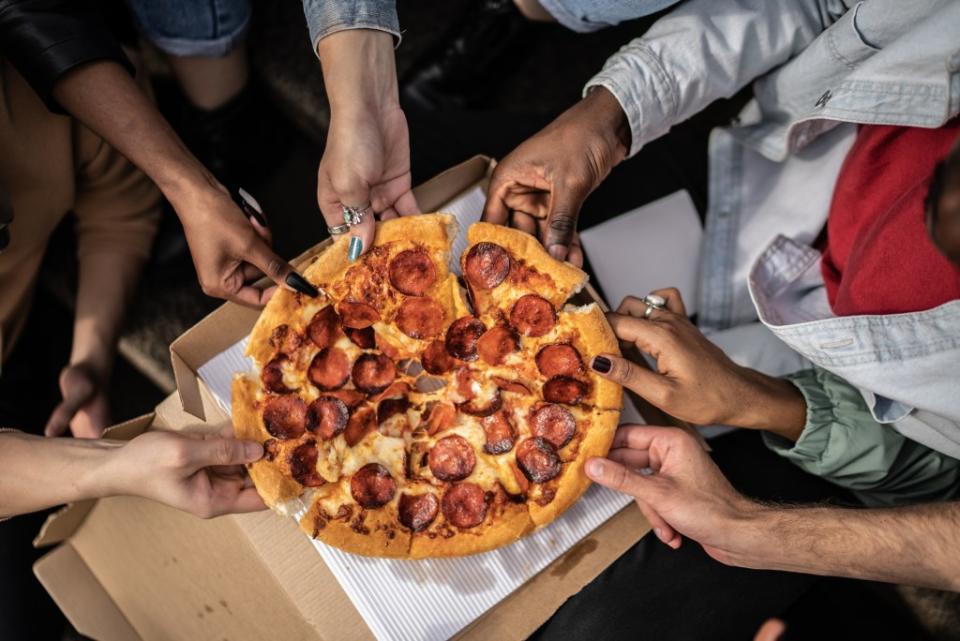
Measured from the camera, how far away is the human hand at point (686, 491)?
1118 mm

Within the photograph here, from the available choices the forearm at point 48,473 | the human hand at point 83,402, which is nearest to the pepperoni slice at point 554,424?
the forearm at point 48,473

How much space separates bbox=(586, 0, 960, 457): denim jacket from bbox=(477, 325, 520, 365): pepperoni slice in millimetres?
464

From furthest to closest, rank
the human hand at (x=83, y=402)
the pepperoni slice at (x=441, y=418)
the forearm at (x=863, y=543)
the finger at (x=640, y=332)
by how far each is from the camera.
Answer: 1. the human hand at (x=83, y=402)
2. the pepperoni slice at (x=441, y=418)
3. the finger at (x=640, y=332)
4. the forearm at (x=863, y=543)

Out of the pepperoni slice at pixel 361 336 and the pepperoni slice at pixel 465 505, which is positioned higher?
the pepperoni slice at pixel 361 336

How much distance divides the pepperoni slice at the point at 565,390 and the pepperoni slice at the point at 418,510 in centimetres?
28

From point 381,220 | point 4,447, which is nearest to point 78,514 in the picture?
point 4,447

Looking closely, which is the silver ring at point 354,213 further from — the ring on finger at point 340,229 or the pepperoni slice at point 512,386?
the pepperoni slice at point 512,386

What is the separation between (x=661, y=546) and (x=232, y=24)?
1.50 meters

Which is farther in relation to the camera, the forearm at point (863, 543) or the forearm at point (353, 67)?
the forearm at point (353, 67)

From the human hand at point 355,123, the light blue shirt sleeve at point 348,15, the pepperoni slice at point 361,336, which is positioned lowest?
the pepperoni slice at point 361,336

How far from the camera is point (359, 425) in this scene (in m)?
1.24

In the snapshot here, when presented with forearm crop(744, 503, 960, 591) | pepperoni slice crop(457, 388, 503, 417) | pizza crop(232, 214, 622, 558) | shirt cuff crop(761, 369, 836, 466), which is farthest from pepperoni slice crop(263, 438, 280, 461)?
shirt cuff crop(761, 369, 836, 466)

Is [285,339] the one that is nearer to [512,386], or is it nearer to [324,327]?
[324,327]

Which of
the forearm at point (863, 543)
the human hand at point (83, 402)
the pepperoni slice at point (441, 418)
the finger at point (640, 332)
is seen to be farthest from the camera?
the human hand at point (83, 402)
